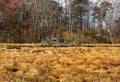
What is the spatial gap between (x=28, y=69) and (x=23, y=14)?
1350 inches

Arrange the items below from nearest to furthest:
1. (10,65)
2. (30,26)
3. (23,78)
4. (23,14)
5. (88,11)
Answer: (23,78), (10,65), (30,26), (23,14), (88,11)

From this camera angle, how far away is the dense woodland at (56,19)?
25344 millimetres

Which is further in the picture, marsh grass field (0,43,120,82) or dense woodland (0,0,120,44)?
dense woodland (0,0,120,44)

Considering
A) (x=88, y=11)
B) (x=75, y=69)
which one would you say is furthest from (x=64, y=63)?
(x=88, y=11)

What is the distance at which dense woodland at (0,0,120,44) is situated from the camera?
25.3 meters

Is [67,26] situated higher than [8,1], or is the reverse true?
[8,1]

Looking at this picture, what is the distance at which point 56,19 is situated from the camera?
4244cm

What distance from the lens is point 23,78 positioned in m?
4.00

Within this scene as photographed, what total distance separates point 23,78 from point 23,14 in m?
35.0

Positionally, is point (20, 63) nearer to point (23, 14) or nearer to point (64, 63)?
point (64, 63)

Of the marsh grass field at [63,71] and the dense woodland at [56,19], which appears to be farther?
→ the dense woodland at [56,19]

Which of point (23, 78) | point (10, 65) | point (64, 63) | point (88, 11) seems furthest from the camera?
point (88, 11)

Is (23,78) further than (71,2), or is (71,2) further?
(71,2)

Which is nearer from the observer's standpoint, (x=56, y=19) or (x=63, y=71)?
(x=63, y=71)
